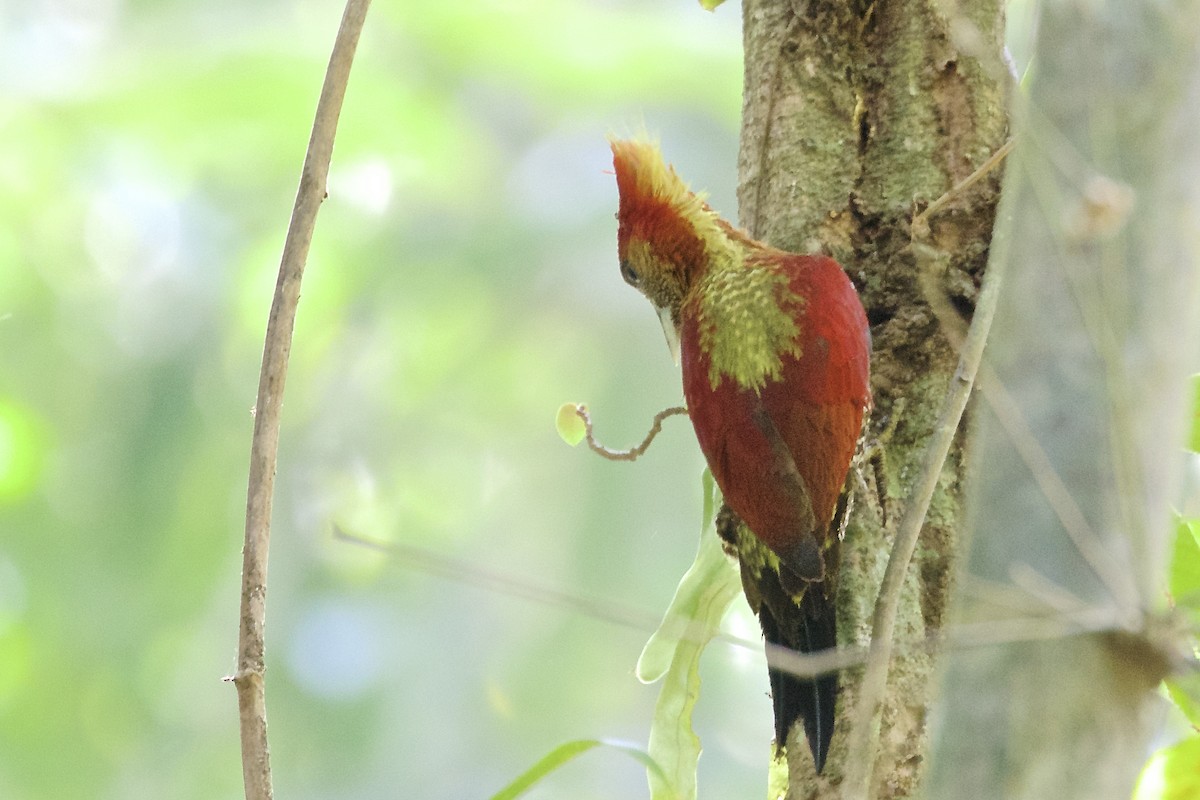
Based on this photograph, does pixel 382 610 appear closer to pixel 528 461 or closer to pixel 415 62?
pixel 528 461

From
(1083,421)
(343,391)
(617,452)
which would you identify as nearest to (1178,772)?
(1083,421)

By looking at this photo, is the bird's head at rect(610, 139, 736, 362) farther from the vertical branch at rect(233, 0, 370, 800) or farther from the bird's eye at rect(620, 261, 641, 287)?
the vertical branch at rect(233, 0, 370, 800)

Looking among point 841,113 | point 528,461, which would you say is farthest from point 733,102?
point 841,113

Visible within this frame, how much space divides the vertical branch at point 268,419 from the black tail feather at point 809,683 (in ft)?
1.76

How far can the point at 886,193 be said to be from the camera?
1478 millimetres

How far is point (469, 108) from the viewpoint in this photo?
3.65 m

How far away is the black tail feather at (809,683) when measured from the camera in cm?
123

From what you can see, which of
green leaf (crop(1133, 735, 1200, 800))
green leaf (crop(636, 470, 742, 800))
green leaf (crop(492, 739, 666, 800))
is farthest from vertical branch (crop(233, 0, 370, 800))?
green leaf (crop(1133, 735, 1200, 800))

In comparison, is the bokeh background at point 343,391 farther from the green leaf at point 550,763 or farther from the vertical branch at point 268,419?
the green leaf at point 550,763

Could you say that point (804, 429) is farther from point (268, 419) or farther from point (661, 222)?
point (268, 419)

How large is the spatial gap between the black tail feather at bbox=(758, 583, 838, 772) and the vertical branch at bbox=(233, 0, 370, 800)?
535mm

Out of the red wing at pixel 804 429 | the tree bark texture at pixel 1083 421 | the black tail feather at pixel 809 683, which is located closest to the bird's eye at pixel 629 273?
the red wing at pixel 804 429

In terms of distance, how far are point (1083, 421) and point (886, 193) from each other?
883 mm

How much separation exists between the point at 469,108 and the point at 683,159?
2.20 ft
